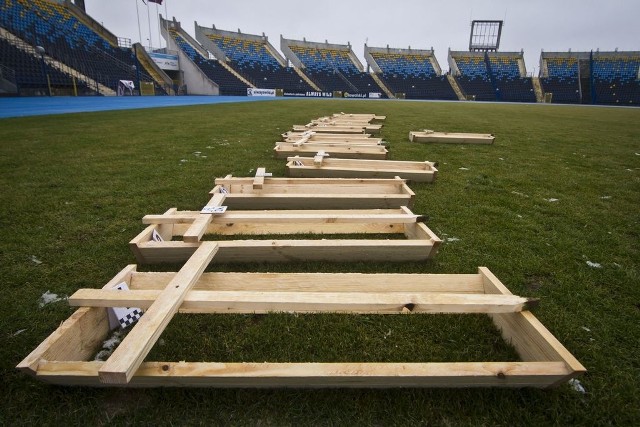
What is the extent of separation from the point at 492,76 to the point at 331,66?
23479 mm

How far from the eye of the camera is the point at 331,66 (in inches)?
1951

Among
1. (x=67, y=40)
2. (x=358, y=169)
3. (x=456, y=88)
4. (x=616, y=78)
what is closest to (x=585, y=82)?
(x=616, y=78)

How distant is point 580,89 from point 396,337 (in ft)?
189

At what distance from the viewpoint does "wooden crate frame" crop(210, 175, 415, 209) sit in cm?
327

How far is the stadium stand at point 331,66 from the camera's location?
152 feet

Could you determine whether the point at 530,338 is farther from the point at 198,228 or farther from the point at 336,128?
the point at 336,128

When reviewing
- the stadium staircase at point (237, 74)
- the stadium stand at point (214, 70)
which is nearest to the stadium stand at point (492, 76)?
the stadium staircase at point (237, 74)

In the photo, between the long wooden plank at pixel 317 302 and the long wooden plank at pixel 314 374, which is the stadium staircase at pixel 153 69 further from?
the long wooden plank at pixel 314 374

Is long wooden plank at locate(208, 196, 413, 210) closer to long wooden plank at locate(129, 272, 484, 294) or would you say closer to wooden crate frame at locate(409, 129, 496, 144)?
long wooden plank at locate(129, 272, 484, 294)

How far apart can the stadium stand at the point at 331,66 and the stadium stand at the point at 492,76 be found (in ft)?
43.2

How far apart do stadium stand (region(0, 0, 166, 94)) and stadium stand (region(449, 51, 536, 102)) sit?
4088 cm

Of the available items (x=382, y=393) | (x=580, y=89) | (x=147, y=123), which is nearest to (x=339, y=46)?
(x=580, y=89)

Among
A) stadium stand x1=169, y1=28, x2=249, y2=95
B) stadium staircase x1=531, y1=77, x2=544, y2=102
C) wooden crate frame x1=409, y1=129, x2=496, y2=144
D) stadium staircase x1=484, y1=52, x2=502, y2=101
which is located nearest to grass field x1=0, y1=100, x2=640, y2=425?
wooden crate frame x1=409, y1=129, x2=496, y2=144

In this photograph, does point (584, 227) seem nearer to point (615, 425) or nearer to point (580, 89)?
point (615, 425)
